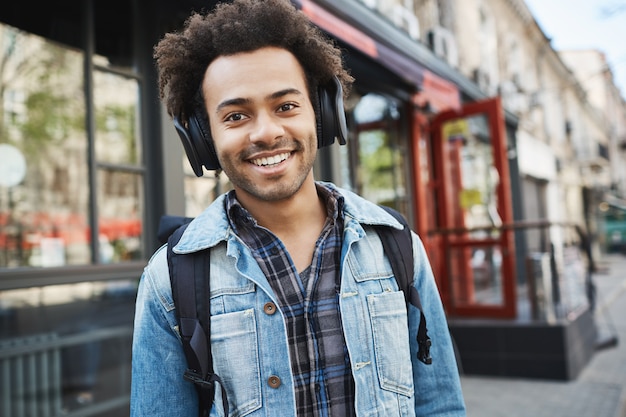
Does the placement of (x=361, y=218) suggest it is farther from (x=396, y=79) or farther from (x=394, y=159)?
(x=394, y=159)

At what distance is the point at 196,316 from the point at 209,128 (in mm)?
553

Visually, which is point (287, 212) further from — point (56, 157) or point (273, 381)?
point (56, 157)

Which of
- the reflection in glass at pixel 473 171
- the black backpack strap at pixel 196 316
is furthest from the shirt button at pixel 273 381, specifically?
the reflection in glass at pixel 473 171

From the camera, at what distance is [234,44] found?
4.59ft

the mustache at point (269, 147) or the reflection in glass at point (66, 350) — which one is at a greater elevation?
the mustache at point (269, 147)

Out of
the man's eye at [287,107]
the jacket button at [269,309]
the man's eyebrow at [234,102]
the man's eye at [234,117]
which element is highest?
the man's eyebrow at [234,102]

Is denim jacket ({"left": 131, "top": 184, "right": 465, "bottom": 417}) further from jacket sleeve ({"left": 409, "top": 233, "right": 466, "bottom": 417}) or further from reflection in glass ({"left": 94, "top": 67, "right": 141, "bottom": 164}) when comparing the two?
reflection in glass ({"left": 94, "top": 67, "right": 141, "bottom": 164})

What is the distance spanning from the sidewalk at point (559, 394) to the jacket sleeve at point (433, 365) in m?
3.28

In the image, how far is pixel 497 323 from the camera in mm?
5797

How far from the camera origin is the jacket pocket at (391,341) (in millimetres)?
1397

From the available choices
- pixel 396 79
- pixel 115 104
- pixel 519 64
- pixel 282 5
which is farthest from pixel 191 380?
pixel 519 64

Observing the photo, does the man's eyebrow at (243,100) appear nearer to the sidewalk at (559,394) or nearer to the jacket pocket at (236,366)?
the jacket pocket at (236,366)

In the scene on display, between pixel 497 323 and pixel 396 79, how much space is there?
2963 mm

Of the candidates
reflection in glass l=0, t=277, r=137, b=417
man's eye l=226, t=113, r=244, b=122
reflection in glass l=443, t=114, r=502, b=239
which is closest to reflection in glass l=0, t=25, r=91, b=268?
reflection in glass l=0, t=277, r=137, b=417
